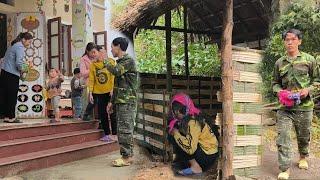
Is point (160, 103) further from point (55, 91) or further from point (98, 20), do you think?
point (98, 20)

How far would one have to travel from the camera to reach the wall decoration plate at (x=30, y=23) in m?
9.93

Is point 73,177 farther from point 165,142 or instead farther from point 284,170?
point 284,170

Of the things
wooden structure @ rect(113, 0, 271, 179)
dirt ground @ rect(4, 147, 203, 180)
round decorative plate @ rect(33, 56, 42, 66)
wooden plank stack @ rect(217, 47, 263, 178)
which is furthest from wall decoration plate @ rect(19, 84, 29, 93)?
wooden plank stack @ rect(217, 47, 263, 178)

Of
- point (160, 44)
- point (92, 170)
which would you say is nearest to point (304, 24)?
point (92, 170)

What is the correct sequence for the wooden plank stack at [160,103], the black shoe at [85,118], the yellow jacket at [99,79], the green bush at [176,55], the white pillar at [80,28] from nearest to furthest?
the wooden plank stack at [160,103], the yellow jacket at [99,79], the black shoe at [85,118], the white pillar at [80,28], the green bush at [176,55]

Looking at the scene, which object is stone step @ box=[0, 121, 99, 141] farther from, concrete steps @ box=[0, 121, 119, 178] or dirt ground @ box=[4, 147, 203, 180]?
dirt ground @ box=[4, 147, 203, 180]

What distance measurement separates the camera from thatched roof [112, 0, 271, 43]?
6438 mm

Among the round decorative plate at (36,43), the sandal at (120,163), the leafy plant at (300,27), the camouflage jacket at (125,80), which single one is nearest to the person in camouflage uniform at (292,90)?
the camouflage jacket at (125,80)

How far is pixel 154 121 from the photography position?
22.8ft

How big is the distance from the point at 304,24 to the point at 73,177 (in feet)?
19.9

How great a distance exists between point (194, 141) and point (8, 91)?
308cm

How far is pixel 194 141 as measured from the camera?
19.2 ft

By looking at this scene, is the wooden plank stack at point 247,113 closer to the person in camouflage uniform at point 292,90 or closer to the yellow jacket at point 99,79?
the person in camouflage uniform at point 292,90

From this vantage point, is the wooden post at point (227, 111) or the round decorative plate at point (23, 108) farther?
the round decorative plate at point (23, 108)
